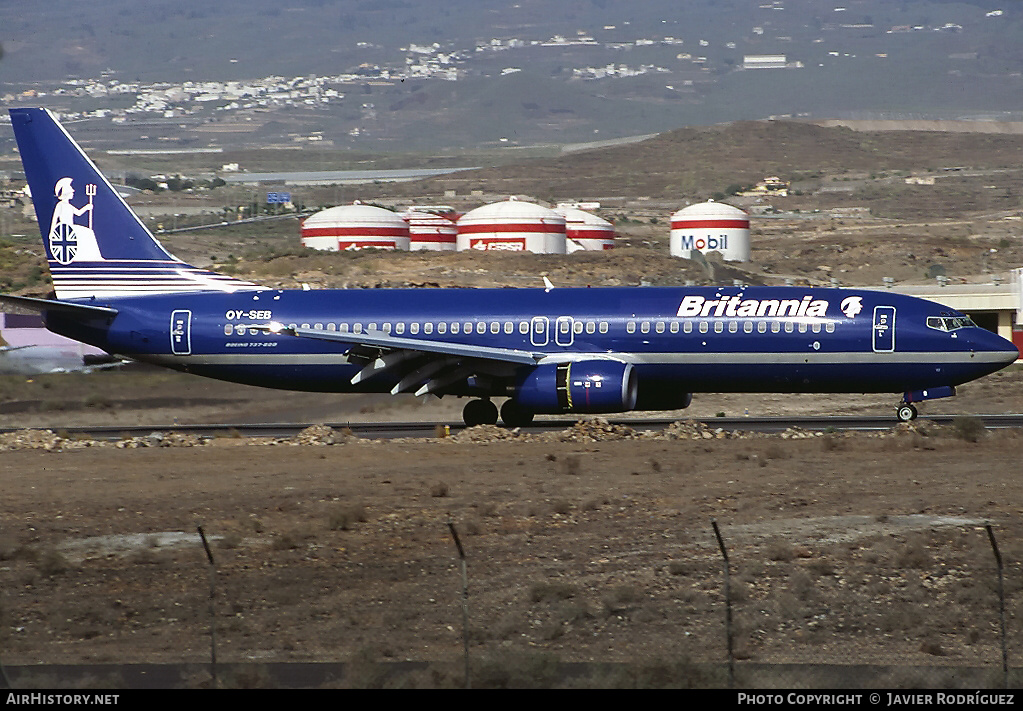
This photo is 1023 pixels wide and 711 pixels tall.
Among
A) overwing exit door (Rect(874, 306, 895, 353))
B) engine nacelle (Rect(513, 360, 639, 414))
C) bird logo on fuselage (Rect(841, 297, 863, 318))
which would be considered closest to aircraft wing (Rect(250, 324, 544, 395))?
engine nacelle (Rect(513, 360, 639, 414))

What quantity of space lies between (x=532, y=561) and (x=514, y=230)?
275ft

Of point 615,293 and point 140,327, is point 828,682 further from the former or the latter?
point 140,327

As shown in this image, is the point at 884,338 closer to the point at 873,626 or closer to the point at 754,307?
the point at 754,307

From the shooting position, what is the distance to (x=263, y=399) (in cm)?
4559

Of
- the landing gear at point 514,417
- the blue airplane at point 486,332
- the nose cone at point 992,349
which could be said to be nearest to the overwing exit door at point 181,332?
the blue airplane at point 486,332

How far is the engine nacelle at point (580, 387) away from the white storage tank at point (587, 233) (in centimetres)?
7884

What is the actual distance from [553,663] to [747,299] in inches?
983

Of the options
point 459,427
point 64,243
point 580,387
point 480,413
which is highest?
point 64,243

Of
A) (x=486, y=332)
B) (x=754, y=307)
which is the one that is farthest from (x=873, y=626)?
(x=486, y=332)

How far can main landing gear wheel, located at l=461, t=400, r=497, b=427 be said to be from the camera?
40.9 meters

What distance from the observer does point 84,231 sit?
43.5 meters

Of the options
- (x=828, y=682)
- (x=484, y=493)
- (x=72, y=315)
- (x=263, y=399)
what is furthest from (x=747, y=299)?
(x=828, y=682)

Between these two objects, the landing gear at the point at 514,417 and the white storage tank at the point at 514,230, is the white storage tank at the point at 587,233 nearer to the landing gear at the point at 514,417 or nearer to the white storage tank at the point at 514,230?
the white storage tank at the point at 514,230

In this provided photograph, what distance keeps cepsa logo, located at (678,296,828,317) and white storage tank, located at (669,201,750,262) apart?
75303 millimetres
